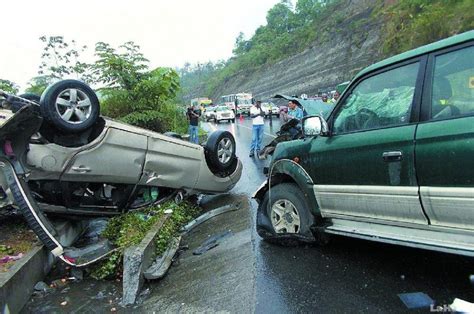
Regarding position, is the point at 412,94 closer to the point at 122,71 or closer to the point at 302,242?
the point at 302,242

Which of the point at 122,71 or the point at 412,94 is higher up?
the point at 122,71

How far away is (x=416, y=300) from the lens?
3.41 metres

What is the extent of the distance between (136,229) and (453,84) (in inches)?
167

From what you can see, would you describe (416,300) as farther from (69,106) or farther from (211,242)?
(69,106)

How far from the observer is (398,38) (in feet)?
124

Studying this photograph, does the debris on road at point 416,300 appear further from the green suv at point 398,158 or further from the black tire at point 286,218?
the black tire at point 286,218

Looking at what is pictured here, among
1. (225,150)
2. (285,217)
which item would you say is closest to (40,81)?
(225,150)

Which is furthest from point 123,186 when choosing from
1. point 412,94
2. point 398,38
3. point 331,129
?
point 398,38

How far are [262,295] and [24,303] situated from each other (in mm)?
2518

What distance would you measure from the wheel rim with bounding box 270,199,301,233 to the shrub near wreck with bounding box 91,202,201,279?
5.27 ft

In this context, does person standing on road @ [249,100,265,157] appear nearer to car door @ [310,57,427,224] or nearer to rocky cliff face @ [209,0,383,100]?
car door @ [310,57,427,224]

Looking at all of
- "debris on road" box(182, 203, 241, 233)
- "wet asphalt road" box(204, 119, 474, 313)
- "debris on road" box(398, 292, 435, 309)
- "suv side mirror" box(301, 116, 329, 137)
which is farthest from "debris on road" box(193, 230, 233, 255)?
"debris on road" box(398, 292, 435, 309)

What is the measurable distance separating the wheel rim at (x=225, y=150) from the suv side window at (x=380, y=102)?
364cm

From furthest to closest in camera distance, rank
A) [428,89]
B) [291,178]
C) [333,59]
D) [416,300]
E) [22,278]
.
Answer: [333,59] < [291,178] < [22,278] < [416,300] < [428,89]
